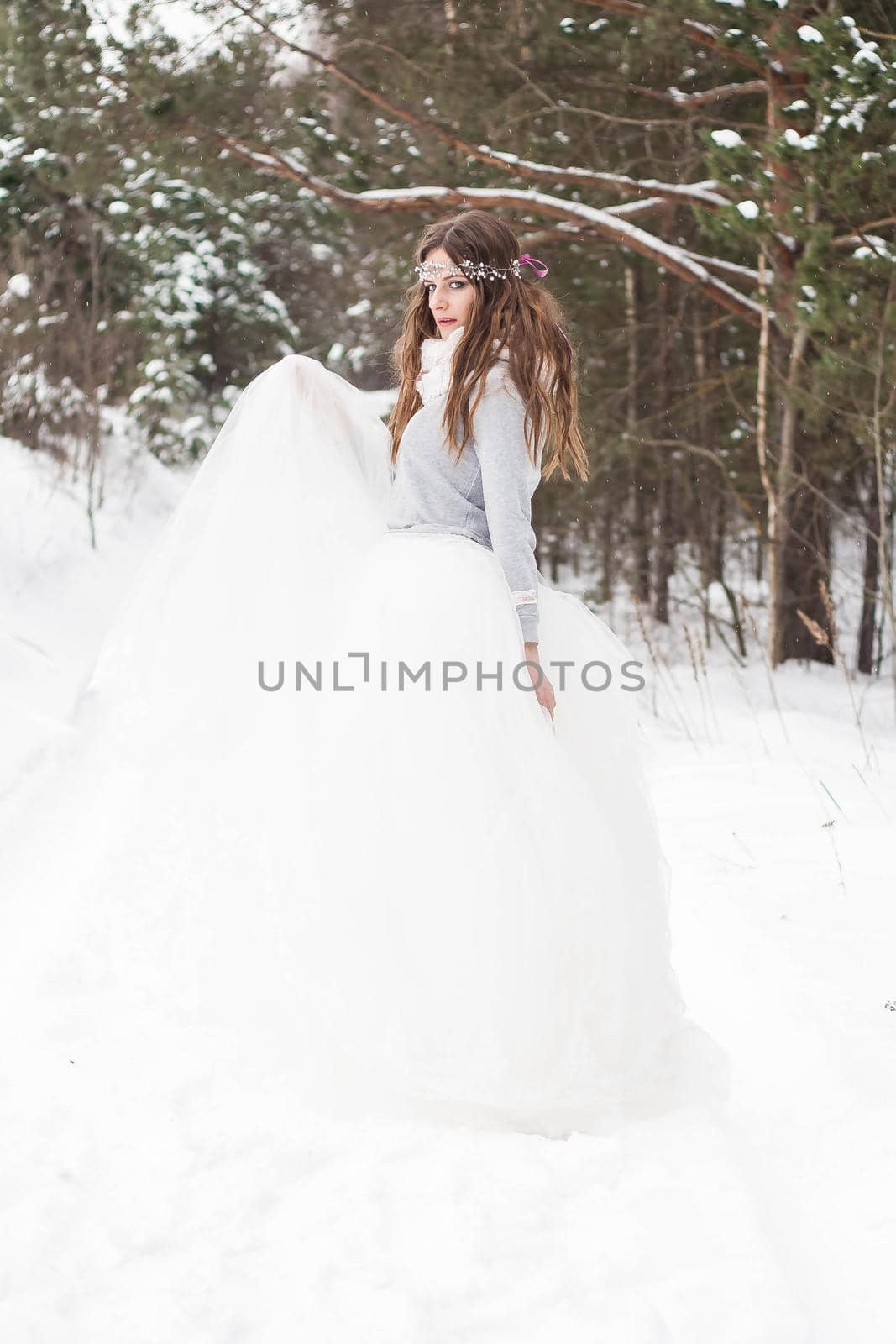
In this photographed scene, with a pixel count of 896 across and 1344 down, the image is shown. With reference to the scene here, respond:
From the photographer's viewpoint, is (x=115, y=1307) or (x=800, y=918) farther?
(x=800, y=918)

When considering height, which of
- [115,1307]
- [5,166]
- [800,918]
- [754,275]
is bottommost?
[800,918]

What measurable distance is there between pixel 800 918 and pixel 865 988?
1.61 ft

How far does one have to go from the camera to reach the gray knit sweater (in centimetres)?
225

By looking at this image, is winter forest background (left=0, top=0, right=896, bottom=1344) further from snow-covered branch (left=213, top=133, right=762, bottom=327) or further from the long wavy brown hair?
the long wavy brown hair

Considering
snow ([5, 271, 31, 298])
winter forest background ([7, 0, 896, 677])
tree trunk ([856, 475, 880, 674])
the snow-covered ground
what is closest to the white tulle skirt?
the snow-covered ground

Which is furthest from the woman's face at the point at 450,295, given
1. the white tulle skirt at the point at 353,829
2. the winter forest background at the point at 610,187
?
the winter forest background at the point at 610,187

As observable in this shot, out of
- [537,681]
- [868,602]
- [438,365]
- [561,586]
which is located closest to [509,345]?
[438,365]

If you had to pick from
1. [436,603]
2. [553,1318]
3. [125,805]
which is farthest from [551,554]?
[553,1318]

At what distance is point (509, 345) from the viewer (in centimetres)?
229

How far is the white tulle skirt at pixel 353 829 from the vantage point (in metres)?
2.17

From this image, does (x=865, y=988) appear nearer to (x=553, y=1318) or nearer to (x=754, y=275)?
(x=553, y=1318)

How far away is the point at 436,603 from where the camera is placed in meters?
2.29

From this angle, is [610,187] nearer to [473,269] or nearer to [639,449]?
[639,449]

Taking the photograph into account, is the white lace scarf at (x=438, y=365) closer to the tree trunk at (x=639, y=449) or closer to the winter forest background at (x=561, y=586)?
the winter forest background at (x=561, y=586)
